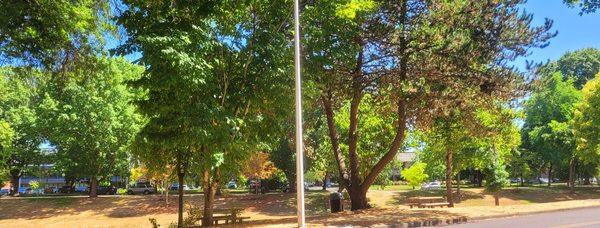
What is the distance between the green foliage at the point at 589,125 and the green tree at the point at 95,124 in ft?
122

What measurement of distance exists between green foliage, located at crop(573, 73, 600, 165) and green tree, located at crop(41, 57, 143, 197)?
37.2 metres

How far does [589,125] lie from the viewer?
41.5 m

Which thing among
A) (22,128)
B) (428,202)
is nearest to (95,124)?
(22,128)

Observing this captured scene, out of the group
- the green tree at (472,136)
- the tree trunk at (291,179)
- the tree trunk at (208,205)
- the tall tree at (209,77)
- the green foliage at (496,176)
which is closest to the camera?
the tall tree at (209,77)

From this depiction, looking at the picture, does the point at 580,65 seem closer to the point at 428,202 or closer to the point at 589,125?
the point at 589,125

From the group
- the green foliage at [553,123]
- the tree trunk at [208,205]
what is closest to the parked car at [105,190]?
the tree trunk at [208,205]

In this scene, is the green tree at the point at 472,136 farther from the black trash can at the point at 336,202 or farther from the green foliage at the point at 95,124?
the green foliage at the point at 95,124

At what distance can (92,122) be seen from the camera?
42.6 meters

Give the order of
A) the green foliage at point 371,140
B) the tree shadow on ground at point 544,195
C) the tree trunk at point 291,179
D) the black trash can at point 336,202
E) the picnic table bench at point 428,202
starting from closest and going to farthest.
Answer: the black trash can at point 336,202, the picnic table bench at point 428,202, the green foliage at point 371,140, the tree shadow on ground at point 544,195, the tree trunk at point 291,179

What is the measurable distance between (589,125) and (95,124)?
41.1m

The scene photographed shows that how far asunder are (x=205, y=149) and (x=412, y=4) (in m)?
10.1

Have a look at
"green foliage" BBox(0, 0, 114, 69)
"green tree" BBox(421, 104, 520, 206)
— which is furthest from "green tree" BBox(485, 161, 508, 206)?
"green foliage" BBox(0, 0, 114, 69)

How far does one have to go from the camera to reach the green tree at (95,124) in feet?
138

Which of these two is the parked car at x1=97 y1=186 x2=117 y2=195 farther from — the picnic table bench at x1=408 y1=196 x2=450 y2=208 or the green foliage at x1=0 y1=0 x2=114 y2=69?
the green foliage at x1=0 y1=0 x2=114 y2=69
